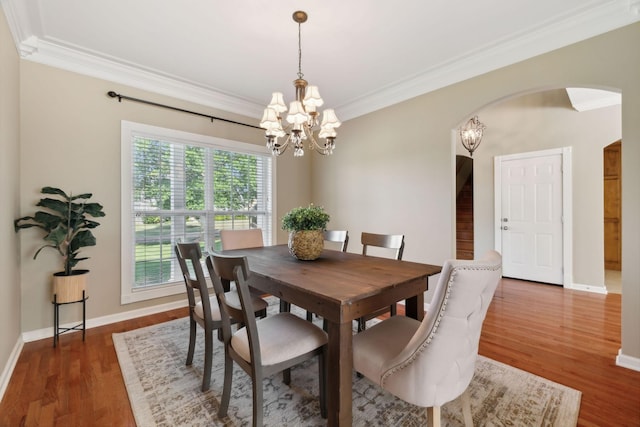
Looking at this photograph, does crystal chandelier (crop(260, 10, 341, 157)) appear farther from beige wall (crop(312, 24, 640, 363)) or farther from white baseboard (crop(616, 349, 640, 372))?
white baseboard (crop(616, 349, 640, 372))

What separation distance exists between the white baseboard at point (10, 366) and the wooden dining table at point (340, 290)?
67.2 inches

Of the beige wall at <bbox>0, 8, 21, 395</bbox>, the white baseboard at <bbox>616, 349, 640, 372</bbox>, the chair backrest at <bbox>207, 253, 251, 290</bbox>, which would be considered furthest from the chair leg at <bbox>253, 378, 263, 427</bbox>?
the white baseboard at <bbox>616, 349, 640, 372</bbox>

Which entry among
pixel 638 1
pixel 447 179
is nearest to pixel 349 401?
pixel 447 179

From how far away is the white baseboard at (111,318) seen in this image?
2.53 m

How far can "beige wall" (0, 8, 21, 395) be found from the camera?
189 cm

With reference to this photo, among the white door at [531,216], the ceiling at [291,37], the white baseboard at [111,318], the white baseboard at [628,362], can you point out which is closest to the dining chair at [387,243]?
the white baseboard at [628,362]

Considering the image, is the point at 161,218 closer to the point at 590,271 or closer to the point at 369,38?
the point at 369,38

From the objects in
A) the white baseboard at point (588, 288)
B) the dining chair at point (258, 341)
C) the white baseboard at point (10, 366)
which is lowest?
the white baseboard at point (10, 366)

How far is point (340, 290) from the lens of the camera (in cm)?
135

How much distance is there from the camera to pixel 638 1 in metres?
1.96

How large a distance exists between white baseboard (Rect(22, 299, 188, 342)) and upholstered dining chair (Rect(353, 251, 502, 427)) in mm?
2825

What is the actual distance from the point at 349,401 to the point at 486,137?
16.5 ft

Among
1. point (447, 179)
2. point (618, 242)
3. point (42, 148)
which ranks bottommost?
point (618, 242)

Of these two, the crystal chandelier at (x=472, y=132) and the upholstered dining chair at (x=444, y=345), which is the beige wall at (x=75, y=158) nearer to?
the upholstered dining chair at (x=444, y=345)
